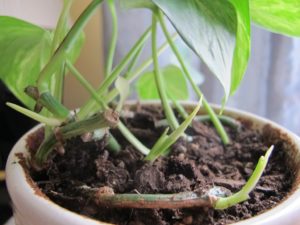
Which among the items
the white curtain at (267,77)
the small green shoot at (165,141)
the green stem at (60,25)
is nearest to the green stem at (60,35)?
the green stem at (60,25)

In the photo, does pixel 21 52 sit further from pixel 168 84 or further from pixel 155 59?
pixel 168 84

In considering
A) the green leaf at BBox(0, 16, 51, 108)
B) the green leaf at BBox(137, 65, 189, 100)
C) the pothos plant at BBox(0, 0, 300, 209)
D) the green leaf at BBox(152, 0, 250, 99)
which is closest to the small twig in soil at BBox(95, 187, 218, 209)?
the pothos plant at BBox(0, 0, 300, 209)

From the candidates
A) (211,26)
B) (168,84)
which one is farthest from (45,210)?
(168,84)

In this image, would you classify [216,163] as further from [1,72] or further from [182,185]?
[1,72]

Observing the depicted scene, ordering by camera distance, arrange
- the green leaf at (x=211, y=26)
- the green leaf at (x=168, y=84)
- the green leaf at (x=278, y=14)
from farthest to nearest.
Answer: the green leaf at (x=168, y=84) → the green leaf at (x=278, y=14) → the green leaf at (x=211, y=26)

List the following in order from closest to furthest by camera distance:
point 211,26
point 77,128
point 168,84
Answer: point 211,26, point 77,128, point 168,84

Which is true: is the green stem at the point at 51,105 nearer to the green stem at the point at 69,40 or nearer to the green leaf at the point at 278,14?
the green stem at the point at 69,40
